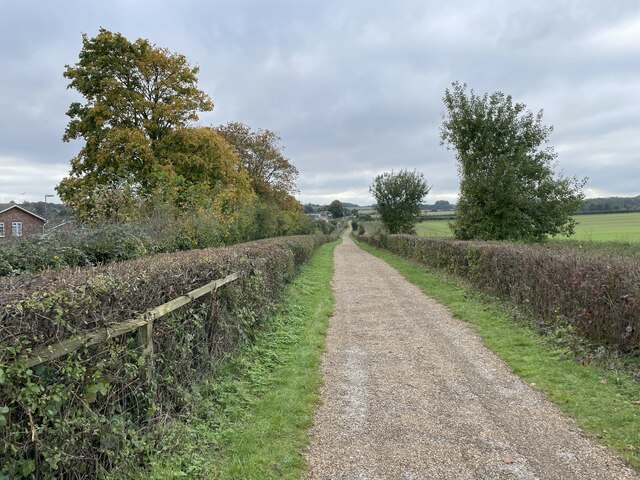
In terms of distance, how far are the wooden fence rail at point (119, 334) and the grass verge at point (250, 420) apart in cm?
85

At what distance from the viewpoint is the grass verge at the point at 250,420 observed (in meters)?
3.46

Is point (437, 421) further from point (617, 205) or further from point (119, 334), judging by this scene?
point (617, 205)

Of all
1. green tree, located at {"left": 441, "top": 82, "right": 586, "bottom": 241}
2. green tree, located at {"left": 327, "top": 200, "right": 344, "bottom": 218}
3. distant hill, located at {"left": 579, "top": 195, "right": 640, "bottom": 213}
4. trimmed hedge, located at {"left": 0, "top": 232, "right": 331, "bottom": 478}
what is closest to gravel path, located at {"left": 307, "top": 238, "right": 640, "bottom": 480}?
trimmed hedge, located at {"left": 0, "top": 232, "right": 331, "bottom": 478}

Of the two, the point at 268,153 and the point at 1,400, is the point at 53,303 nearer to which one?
the point at 1,400

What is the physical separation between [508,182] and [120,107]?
62.9ft

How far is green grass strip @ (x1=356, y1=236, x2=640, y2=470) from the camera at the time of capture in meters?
4.06

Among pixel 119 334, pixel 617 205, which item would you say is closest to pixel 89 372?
pixel 119 334

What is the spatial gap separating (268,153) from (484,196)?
29.7m

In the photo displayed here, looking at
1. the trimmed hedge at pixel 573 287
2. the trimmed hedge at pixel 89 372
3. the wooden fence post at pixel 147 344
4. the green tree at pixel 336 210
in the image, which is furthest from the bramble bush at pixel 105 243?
the green tree at pixel 336 210

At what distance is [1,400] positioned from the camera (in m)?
2.32

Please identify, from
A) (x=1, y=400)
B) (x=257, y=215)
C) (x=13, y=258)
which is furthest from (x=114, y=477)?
(x=257, y=215)

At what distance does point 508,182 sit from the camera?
18000mm

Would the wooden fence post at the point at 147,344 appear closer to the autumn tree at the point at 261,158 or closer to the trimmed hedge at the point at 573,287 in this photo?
the trimmed hedge at the point at 573,287

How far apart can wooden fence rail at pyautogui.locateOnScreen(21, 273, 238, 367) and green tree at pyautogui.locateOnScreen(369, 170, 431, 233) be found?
38.3 metres
